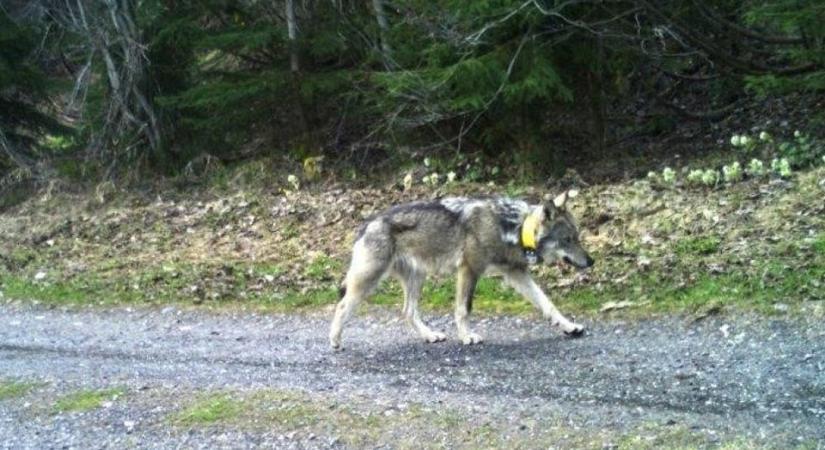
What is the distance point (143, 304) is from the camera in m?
13.3

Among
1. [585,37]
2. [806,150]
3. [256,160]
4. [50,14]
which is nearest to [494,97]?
[585,37]

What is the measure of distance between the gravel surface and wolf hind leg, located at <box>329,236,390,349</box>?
16.1 inches

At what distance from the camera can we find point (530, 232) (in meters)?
10.0

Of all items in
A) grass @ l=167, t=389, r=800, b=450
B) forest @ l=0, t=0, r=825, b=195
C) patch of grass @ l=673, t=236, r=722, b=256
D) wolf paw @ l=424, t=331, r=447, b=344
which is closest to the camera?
grass @ l=167, t=389, r=800, b=450

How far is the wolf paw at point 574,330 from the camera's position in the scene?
9.63 m

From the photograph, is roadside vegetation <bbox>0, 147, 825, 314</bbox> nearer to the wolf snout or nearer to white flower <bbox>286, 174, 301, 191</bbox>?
white flower <bbox>286, 174, 301, 191</bbox>

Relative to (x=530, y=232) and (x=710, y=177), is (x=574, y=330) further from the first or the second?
(x=710, y=177)

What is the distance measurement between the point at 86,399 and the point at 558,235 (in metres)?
4.95

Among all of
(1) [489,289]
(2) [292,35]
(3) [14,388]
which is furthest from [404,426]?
(2) [292,35]

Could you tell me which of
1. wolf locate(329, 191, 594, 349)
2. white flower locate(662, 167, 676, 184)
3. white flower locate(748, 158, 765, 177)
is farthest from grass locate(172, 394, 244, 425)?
white flower locate(748, 158, 765, 177)

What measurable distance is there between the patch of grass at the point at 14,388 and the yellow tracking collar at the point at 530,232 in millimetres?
5105

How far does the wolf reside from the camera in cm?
988

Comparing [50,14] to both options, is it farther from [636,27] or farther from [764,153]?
[764,153]

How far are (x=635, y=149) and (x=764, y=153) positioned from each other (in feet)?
8.37
